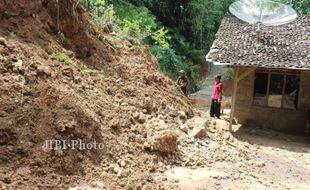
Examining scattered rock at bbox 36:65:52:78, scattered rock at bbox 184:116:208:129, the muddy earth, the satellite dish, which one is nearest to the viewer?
the muddy earth

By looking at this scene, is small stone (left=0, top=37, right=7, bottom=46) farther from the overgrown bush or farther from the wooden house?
the wooden house

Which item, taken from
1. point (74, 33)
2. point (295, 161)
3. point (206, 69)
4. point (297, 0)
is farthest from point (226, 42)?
point (297, 0)

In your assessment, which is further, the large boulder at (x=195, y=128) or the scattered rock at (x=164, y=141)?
the large boulder at (x=195, y=128)

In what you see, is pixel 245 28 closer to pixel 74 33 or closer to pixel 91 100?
pixel 74 33

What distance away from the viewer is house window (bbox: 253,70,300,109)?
13531mm

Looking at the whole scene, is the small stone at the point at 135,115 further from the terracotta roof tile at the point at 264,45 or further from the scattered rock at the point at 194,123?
the terracotta roof tile at the point at 264,45

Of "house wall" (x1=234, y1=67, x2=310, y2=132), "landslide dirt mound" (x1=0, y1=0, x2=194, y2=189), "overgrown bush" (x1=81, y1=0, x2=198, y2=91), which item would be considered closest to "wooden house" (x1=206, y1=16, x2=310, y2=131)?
"house wall" (x1=234, y1=67, x2=310, y2=132)

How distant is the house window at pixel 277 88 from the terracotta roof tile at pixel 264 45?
109 centimetres

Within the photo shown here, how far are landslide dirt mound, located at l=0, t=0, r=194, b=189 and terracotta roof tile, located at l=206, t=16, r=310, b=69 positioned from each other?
10.3 feet

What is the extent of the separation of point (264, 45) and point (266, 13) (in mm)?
1484

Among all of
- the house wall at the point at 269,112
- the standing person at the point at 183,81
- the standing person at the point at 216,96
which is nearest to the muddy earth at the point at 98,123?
the standing person at the point at 183,81

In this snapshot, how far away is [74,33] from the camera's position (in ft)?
28.0

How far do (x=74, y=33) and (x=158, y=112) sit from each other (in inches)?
97.5

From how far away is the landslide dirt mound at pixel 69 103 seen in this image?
5480 mm
